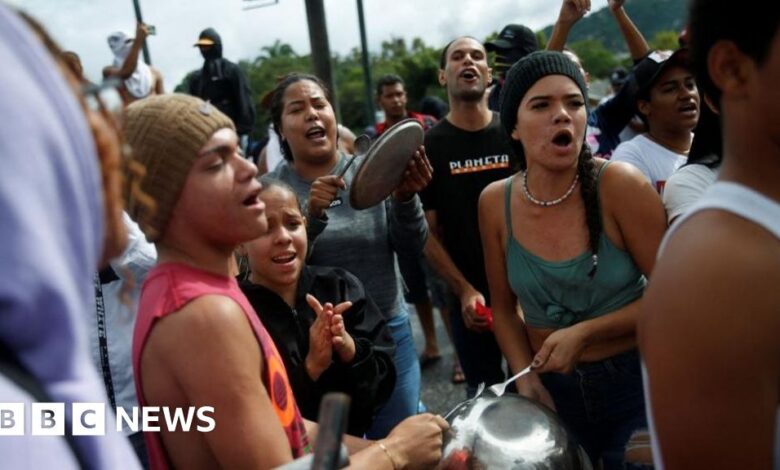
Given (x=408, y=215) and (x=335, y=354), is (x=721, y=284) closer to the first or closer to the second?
(x=335, y=354)

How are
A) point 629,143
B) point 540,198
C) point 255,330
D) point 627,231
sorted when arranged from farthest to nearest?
point 629,143
point 540,198
point 627,231
point 255,330

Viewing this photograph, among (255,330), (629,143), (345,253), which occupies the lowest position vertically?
(345,253)

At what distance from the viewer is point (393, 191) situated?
2.62m

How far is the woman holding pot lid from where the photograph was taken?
2.70m

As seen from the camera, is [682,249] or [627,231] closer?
[682,249]

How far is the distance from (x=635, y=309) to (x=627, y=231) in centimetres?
26

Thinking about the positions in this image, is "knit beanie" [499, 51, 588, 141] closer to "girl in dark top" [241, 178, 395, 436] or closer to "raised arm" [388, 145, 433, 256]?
"raised arm" [388, 145, 433, 256]

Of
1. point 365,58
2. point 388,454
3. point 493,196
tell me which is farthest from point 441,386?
point 365,58

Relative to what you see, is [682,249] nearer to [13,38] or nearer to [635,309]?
[13,38]

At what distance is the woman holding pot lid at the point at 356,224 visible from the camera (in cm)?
270

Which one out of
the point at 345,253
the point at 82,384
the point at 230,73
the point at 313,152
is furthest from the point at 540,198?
the point at 230,73

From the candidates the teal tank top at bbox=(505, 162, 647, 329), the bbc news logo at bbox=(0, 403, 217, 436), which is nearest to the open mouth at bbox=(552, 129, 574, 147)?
the teal tank top at bbox=(505, 162, 647, 329)

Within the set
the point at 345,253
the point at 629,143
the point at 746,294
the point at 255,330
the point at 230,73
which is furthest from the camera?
the point at 230,73

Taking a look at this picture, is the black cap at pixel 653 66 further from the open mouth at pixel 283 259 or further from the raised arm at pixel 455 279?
the open mouth at pixel 283 259
